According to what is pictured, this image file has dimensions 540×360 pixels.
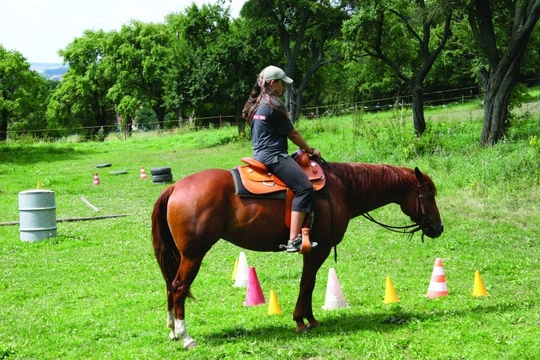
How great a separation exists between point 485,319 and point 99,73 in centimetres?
7162

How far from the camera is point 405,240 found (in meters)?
12.5

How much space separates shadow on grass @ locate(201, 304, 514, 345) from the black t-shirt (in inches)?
74.0

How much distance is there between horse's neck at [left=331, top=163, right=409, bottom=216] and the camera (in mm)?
7656

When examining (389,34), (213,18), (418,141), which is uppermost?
(213,18)

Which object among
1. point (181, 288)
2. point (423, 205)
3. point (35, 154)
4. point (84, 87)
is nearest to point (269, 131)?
point (181, 288)

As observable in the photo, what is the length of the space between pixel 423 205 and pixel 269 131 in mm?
2152

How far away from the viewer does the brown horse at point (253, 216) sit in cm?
691

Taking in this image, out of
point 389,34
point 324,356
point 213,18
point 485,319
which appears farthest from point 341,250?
point 213,18

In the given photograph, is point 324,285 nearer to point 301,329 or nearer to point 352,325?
point 352,325

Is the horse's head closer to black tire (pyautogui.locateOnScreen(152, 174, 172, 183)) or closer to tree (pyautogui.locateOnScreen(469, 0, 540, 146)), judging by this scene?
tree (pyautogui.locateOnScreen(469, 0, 540, 146))

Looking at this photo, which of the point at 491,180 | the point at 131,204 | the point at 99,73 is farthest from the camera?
the point at 99,73

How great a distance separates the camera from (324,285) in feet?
31.2

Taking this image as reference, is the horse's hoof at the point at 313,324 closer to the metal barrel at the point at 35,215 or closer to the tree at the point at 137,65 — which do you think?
the metal barrel at the point at 35,215

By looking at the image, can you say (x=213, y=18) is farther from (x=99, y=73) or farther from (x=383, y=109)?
(x=99, y=73)
